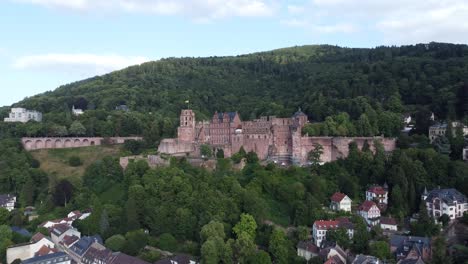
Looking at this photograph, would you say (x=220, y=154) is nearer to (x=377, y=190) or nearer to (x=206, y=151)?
(x=206, y=151)

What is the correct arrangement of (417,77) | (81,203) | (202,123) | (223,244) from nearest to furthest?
(223,244), (81,203), (202,123), (417,77)

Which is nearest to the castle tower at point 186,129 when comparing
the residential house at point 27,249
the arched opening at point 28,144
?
the residential house at point 27,249

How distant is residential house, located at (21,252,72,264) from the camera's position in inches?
1741

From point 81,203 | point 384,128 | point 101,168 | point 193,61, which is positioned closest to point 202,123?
point 101,168

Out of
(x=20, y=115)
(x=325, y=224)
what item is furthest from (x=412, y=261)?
(x=20, y=115)

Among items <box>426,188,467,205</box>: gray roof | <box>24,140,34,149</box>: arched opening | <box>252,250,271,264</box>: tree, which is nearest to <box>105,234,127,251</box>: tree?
<box>252,250,271,264</box>: tree

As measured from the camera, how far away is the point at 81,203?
59875mm

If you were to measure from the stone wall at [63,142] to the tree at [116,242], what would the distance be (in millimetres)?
32706

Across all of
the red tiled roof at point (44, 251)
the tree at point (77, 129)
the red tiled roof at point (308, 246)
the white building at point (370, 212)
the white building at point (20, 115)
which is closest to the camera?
the red tiled roof at point (308, 246)

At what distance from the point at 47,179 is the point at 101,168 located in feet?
29.6

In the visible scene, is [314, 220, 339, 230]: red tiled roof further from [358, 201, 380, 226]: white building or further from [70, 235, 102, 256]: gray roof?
[70, 235, 102, 256]: gray roof

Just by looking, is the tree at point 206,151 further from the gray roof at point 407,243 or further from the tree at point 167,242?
the gray roof at point 407,243

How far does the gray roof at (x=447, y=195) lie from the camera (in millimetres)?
47906

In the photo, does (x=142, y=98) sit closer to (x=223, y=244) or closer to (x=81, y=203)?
(x=81, y=203)
